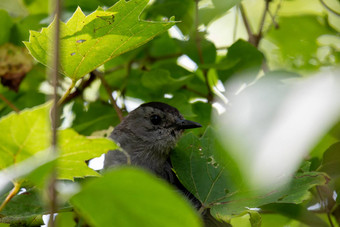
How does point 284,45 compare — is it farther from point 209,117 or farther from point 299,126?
point 299,126

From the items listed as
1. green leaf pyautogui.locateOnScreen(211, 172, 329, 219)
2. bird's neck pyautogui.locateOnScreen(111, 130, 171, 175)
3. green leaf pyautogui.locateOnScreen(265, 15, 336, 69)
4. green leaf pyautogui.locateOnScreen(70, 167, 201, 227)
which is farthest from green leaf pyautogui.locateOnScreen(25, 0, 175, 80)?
green leaf pyautogui.locateOnScreen(265, 15, 336, 69)

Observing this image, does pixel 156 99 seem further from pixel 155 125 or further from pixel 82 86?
pixel 155 125

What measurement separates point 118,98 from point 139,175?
2.26 m

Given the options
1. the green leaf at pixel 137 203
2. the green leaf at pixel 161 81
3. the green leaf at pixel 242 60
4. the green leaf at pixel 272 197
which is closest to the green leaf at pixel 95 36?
the green leaf at pixel 272 197

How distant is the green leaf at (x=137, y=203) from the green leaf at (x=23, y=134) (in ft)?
0.77

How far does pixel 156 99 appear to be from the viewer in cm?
301

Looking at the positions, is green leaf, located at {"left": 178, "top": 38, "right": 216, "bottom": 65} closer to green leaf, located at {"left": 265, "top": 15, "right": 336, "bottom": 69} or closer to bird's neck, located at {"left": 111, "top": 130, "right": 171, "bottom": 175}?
green leaf, located at {"left": 265, "top": 15, "right": 336, "bottom": 69}

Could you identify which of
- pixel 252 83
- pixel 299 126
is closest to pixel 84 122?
pixel 252 83

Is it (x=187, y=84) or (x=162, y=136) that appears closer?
(x=187, y=84)

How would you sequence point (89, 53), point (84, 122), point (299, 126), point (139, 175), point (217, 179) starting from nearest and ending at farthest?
point (139, 175)
point (299, 126)
point (89, 53)
point (217, 179)
point (84, 122)

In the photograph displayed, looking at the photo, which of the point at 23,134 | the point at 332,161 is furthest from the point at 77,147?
the point at 332,161

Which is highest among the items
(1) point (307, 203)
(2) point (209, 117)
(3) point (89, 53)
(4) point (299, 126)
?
(3) point (89, 53)

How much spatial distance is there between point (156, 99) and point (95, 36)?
1.25 metres

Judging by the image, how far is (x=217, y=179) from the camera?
6.42 ft
